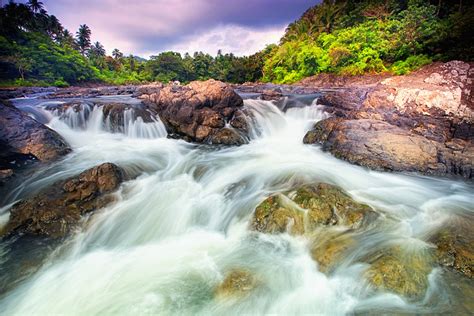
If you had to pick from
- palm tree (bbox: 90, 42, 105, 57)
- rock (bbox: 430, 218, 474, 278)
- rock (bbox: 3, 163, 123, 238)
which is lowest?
rock (bbox: 430, 218, 474, 278)

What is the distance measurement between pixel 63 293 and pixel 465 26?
2822cm

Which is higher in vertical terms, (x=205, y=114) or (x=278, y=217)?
(x=205, y=114)

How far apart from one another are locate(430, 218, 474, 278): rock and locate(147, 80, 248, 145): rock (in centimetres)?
784

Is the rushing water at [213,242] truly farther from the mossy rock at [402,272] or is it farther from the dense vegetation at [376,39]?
the dense vegetation at [376,39]

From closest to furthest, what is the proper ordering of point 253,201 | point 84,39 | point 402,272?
point 402,272
point 253,201
point 84,39

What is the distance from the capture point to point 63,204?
6344 millimetres

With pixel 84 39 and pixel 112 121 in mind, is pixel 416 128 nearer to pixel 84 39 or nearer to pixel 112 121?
pixel 112 121

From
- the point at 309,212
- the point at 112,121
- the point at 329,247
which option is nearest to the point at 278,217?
the point at 309,212

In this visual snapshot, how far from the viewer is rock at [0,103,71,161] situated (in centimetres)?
925

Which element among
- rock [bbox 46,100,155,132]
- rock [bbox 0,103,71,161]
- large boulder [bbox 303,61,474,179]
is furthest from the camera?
rock [bbox 46,100,155,132]

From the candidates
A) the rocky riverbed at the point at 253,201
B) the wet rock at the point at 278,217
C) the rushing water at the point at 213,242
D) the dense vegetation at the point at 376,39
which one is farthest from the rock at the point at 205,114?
the dense vegetation at the point at 376,39

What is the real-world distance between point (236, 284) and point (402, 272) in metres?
2.55

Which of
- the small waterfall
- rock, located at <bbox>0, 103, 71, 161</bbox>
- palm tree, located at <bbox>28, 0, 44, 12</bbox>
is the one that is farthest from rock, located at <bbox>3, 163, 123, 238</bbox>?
palm tree, located at <bbox>28, 0, 44, 12</bbox>

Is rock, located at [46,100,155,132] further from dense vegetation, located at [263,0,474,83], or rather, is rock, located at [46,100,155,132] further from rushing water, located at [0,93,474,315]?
dense vegetation, located at [263,0,474,83]
